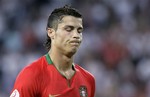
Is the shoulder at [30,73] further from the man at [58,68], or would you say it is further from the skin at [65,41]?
the skin at [65,41]

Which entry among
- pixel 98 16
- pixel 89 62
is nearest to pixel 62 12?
pixel 89 62

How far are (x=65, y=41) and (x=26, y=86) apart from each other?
0.64 m

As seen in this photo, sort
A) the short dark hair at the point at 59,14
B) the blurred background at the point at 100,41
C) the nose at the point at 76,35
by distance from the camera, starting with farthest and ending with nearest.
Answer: the blurred background at the point at 100,41 → the short dark hair at the point at 59,14 → the nose at the point at 76,35

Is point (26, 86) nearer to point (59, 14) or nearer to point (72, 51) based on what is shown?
point (72, 51)

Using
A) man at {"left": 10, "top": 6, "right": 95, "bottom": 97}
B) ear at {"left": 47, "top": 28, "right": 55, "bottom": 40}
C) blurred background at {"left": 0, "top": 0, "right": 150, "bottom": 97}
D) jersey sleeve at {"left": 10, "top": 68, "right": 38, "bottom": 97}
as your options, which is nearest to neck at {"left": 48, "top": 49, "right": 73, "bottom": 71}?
man at {"left": 10, "top": 6, "right": 95, "bottom": 97}

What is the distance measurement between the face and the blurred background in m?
5.53

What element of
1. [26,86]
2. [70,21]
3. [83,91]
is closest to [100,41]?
[83,91]

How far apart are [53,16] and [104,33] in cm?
746

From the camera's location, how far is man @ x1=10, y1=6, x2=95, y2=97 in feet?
17.7

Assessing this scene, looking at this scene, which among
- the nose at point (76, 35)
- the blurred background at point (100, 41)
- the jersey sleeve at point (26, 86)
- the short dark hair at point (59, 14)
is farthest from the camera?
the blurred background at point (100, 41)

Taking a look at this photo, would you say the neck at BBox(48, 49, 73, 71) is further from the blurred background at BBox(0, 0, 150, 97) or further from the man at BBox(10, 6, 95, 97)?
the blurred background at BBox(0, 0, 150, 97)

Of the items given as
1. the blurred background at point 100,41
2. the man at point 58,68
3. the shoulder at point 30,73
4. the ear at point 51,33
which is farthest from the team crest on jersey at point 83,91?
the blurred background at point 100,41

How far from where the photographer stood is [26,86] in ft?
17.5

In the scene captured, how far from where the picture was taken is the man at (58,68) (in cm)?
541
